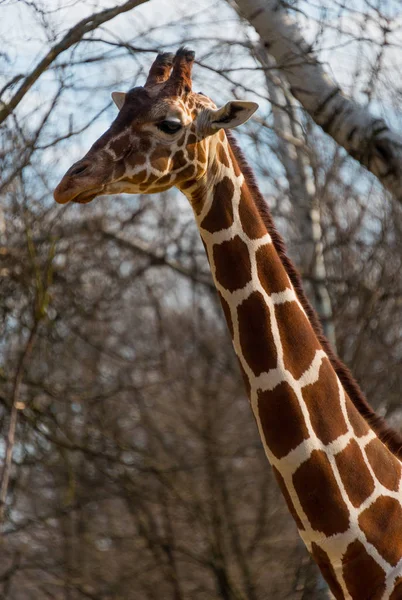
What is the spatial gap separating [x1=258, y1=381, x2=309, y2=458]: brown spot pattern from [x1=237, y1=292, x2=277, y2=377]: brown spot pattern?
10 centimetres

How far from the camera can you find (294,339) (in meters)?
4.07

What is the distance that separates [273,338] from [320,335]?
1.05 ft

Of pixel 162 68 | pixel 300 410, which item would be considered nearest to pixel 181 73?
pixel 162 68

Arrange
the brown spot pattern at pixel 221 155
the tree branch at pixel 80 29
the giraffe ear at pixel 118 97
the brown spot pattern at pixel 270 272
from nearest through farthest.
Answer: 1. the brown spot pattern at pixel 270 272
2. the brown spot pattern at pixel 221 155
3. the giraffe ear at pixel 118 97
4. the tree branch at pixel 80 29

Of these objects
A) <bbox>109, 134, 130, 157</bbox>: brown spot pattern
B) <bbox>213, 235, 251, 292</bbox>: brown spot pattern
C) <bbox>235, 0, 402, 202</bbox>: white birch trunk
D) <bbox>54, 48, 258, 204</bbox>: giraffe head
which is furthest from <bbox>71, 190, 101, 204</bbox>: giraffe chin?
<bbox>235, 0, 402, 202</bbox>: white birch trunk

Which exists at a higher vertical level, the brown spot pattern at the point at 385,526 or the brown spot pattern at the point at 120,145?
the brown spot pattern at the point at 120,145

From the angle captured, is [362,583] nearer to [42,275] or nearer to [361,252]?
[42,275]

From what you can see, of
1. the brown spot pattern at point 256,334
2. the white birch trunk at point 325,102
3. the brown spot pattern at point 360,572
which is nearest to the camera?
the brown spot pattern at point 360,572

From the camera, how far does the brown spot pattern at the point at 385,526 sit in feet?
12.9

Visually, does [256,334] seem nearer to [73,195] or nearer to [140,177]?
[140,177]

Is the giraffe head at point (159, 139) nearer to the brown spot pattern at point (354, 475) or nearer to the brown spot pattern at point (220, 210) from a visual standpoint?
the brown spot pattern at point (220, 210)

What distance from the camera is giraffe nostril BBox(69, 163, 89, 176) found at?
382 cm

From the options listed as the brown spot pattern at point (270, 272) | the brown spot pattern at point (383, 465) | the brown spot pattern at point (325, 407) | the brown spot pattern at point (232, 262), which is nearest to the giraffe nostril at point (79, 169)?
the brown spot pattern at point (232, 262)

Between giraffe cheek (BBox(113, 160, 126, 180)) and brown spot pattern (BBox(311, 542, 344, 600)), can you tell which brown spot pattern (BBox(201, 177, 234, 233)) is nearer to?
giraffe cheek (BBox(113, 160, 126, 180))
